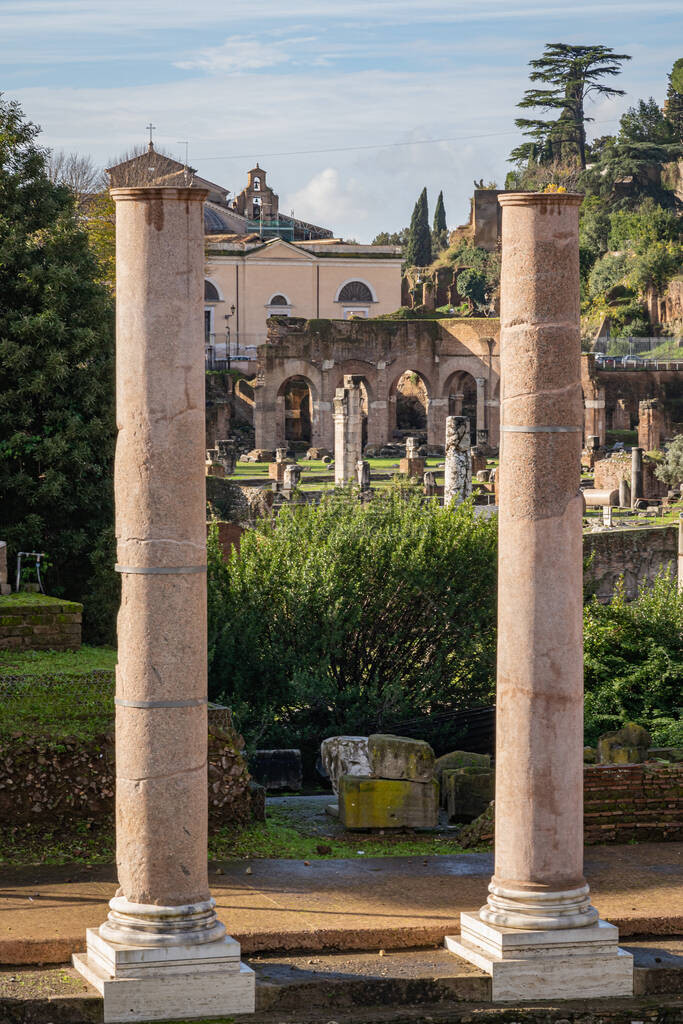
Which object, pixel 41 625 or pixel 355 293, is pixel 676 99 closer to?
pixel 355 293

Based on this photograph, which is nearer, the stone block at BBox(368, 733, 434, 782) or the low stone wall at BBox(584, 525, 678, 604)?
the stone block at BBox(368, 733, 434, 782)

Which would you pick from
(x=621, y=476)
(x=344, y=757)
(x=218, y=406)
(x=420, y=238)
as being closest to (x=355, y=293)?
(x=218, y=406)

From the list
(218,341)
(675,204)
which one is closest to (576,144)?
(675,204)

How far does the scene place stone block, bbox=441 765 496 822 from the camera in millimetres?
10438

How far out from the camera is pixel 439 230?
Answer: 80.6 m

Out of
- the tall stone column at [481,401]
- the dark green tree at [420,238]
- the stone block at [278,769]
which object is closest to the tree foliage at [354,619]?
the stone block at [278,769]

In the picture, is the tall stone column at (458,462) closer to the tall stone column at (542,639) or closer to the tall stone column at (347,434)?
the tall stone column at (347,434)

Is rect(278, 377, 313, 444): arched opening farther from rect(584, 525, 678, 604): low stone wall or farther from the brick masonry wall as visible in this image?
the brick masonry wall

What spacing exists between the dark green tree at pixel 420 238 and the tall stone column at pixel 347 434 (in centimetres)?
4026

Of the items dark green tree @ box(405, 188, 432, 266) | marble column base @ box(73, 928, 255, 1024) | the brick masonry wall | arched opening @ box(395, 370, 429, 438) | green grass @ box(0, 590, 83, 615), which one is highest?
dark green tree @ box(405, 188, 432, 266)

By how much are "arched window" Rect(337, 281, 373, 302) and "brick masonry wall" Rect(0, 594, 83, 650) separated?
47585 mm

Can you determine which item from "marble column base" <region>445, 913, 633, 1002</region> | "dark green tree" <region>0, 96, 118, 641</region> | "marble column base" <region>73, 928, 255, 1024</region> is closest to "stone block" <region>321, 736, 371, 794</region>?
"dark green tree" <region>0, 96, 118, 641</region>

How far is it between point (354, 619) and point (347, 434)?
22471 mm

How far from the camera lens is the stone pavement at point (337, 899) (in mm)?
7305
